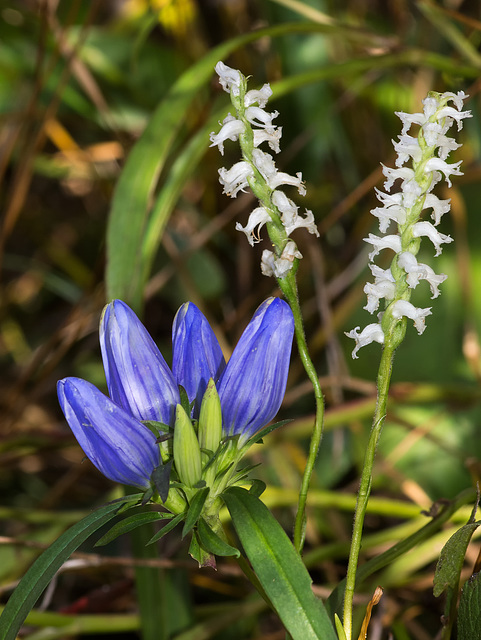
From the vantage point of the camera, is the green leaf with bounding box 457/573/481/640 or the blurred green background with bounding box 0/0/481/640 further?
the blurred green background with bounding box 0/0/481/640

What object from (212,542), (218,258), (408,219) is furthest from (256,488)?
(218,258)

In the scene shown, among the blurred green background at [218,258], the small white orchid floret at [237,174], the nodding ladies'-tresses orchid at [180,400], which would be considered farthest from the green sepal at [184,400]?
the blurred green background at [218,258]

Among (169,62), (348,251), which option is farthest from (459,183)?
(169,62)

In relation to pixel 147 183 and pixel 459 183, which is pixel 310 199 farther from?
pixel 147 183

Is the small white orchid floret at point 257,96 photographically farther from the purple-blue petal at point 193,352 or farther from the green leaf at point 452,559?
the green leaf at point 452,559

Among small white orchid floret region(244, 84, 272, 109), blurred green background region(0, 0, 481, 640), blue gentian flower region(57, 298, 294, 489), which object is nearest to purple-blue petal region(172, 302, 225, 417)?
blue gentian flower region(57, 298, 294, 489)

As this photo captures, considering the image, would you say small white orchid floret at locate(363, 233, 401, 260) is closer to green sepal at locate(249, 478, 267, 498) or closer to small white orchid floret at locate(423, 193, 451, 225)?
small white orchid floret at locate(423, 193, 451, 225)
